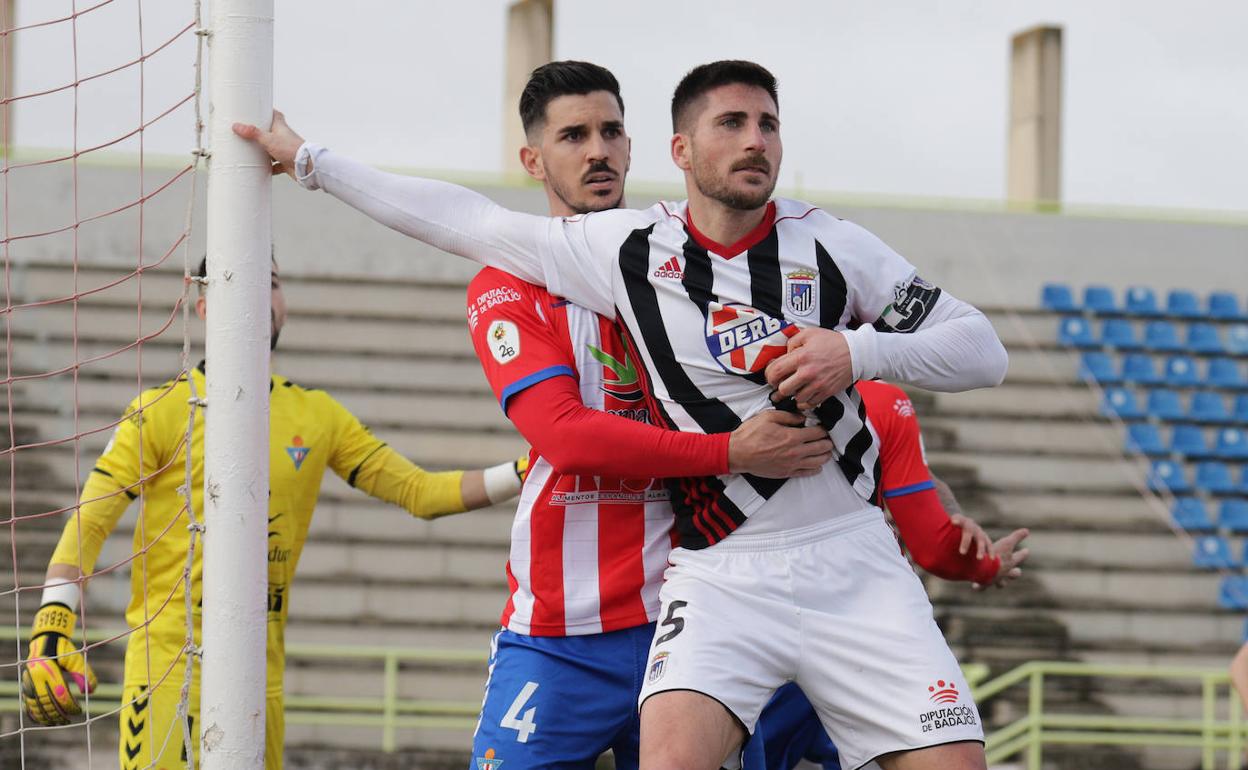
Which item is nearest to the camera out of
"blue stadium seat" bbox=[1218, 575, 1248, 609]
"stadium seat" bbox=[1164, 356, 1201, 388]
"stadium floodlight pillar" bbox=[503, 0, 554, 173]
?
"blue stadium seat" bbox=[1218, 575, 1248, 609]

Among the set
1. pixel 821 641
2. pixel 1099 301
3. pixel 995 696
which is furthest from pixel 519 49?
pixel 821 641

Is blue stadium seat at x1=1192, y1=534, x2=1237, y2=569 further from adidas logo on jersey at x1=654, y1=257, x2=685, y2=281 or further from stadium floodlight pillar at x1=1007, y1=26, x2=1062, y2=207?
adidas logo on jersey at x1=654, y1=257, x2=685, y2=281

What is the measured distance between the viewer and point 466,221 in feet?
11.3

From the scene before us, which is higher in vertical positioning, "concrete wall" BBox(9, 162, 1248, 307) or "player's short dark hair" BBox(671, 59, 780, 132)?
"concrete wall" BBox(9, 162, 1248, 307)

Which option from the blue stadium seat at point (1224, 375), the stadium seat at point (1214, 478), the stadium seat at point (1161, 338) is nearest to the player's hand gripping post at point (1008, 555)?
the stadium seat at point (1214, 478)

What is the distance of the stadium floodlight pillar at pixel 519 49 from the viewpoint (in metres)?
17.0

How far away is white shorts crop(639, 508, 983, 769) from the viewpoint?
300 centimetres

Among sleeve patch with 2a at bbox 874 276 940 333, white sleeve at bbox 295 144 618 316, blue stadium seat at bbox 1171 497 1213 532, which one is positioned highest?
white sleeve at bbox 295 144 618 316

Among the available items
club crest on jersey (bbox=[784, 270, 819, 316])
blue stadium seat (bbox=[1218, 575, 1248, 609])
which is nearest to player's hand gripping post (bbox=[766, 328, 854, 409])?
club crest on jersey (bbox=[784, 270, 819, 316])

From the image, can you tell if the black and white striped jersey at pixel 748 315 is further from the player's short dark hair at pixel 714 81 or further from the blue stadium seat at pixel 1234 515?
the blue stadium seat at pixel 1234 515

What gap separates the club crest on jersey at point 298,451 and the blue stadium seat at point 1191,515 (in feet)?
33.7

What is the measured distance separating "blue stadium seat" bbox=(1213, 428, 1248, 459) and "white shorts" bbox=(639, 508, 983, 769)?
37.1 ft

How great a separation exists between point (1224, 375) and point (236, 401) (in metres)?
12.7

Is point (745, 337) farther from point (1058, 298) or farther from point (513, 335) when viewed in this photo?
point (1058, 298)
